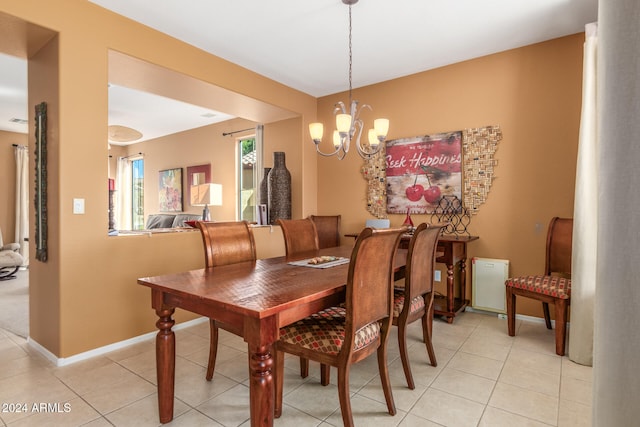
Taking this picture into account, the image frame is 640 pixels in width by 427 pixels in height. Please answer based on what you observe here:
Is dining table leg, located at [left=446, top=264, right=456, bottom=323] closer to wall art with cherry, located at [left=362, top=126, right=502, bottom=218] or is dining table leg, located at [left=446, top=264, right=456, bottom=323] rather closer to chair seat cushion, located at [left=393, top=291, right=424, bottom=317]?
wall art with cherry, located at [left=362, top=126, right=502, bottom=218]

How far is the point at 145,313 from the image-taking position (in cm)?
283

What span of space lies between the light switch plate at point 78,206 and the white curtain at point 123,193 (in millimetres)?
5839

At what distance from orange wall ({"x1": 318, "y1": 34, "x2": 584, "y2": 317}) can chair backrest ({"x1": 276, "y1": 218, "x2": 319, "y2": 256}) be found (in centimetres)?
137

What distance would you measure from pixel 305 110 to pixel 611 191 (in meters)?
4.16

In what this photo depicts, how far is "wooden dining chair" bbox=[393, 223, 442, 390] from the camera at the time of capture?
197 cm

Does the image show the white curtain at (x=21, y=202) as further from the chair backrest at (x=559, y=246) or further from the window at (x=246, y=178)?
the chair backrest at (x=559, y=246)

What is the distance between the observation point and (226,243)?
2279 mm

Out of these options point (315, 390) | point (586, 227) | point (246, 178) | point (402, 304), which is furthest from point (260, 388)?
point (246, 178)

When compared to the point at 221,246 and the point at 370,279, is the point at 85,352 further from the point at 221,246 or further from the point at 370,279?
the point at 370,279

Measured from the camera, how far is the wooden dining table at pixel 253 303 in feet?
4.19

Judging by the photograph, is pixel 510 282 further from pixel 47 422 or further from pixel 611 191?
pixel 47 422

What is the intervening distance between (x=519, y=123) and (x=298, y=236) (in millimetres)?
2293

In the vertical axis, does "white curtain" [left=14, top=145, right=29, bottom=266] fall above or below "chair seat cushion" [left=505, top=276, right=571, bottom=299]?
above

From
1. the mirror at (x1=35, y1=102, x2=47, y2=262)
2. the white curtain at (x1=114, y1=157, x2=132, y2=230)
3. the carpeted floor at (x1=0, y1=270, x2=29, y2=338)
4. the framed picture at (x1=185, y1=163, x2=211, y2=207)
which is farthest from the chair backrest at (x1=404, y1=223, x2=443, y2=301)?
the white curtain at (x1=114, y1=157, x2=132, y2=230)
